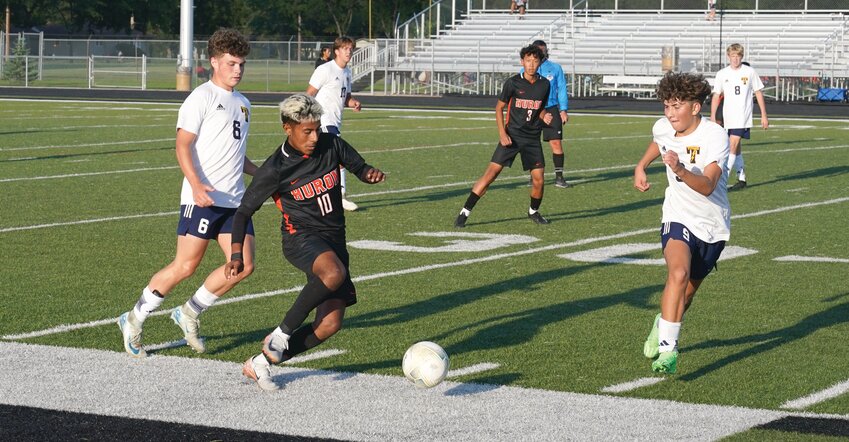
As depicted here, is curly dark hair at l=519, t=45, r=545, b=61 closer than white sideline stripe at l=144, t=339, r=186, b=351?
No

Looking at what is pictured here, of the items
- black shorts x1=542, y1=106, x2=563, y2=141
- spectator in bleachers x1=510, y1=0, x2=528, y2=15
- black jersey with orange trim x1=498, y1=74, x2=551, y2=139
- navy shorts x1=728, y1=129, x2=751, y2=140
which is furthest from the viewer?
spectator in bleachers x1=510, y1=0, x2=528, y2=15

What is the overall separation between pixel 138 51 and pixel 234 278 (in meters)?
50.5

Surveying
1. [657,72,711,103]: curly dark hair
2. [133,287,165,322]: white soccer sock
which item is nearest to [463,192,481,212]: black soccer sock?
[133,287,165,322]: white soccer sock

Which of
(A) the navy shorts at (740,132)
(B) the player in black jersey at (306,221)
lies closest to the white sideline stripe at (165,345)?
(B) the player in black jersey at (306,221)

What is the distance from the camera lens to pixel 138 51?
55.9m

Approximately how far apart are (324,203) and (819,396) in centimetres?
262

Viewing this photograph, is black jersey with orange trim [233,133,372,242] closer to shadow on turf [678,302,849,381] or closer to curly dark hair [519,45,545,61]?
shadow on turf [678,302,849,381]

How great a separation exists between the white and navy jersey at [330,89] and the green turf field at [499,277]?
1119 millimetres

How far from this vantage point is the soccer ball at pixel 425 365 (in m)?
6.40

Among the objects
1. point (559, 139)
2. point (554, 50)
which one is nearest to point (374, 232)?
point (559, 139)

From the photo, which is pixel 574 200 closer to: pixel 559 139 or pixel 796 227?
pixel 559 139

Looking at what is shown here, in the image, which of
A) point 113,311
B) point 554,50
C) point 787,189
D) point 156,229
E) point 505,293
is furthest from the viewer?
point 554,50

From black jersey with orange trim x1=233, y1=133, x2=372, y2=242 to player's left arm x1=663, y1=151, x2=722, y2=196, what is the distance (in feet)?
5.02

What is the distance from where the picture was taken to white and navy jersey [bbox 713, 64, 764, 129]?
17125 mm
